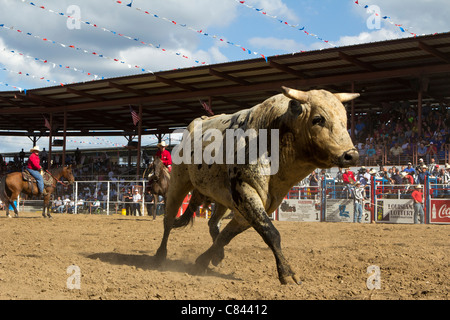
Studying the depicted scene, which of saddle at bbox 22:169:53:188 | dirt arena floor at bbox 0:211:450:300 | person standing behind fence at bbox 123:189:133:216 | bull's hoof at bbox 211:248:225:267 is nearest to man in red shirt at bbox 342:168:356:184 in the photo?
dirt arena floor at bbox 0:211:450:300

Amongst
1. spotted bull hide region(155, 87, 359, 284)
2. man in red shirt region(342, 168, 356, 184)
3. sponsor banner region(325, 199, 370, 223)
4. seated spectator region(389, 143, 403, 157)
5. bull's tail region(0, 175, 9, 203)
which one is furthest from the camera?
seated spectator region(389, 143, 403, 157)

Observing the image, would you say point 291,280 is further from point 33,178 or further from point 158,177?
point 33,178

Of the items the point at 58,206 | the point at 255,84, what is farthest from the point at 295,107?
the point at 58,206

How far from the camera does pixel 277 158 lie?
476 centimetres

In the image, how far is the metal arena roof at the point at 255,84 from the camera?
16.8 metres

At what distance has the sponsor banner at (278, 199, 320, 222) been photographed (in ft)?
51.3

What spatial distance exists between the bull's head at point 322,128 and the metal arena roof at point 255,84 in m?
12.0

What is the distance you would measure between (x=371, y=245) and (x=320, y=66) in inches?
462

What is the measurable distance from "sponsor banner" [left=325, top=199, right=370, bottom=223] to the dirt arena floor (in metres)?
5.27

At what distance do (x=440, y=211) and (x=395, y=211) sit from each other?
1184 millimetres

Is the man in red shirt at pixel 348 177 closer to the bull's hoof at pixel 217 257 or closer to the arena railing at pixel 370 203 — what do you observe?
the arena railing at pixel 370 203

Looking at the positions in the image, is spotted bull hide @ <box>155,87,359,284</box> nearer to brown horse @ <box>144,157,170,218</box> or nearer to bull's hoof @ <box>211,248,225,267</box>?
bull's hoof @ <box>211,248,225,267</box>

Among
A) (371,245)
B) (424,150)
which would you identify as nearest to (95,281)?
(371,245)

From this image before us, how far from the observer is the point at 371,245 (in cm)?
780
